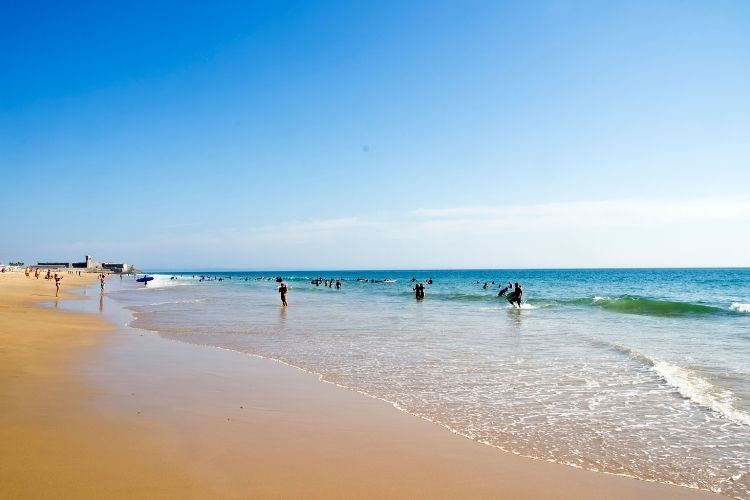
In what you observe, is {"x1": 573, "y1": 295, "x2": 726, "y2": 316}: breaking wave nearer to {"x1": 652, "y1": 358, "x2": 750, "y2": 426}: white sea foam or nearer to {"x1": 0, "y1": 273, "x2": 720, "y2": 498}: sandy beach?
{"x1": 652, "y1": 358, "x2": 750, "y2": 426}: white sea foam

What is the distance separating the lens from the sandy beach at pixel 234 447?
4.57m

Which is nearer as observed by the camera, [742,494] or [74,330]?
[742,494]

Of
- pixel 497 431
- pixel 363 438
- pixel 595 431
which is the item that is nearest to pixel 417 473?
pixel 363 438

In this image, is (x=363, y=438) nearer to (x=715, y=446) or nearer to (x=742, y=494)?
(x=742, y=494)

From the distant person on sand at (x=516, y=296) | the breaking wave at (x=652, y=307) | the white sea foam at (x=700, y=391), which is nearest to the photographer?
the white sea foam at (x=700, y=391)

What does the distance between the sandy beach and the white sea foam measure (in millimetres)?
3612

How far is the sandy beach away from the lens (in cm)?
457

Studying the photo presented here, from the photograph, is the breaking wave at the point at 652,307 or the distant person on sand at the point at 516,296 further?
the distant person on sand at the point at 516,296

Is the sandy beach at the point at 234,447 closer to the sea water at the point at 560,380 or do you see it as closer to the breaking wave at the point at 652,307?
the sea water at the point at 560,380

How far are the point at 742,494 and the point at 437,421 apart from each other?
3.62m

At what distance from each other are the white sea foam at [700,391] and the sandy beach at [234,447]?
361 centimetres

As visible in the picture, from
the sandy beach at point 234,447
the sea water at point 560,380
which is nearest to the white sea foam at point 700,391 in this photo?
the sea water at point 560,380

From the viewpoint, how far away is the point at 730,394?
9000mm

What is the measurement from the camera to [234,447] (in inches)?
221
